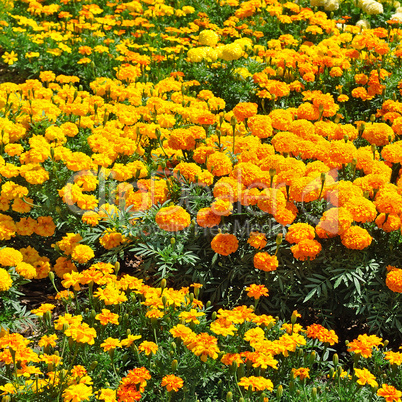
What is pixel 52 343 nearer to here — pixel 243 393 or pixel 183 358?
pixel 183 358

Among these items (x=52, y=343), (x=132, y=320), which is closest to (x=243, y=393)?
(x=132, y=320)

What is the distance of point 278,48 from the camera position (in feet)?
18.6

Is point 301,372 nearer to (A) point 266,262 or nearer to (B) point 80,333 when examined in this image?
(A) point 266,262

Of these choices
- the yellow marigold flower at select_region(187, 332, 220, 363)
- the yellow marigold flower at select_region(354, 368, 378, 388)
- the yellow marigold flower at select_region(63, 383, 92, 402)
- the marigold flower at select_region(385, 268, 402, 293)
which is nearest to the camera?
the yellow marigold flower at select_region(63, 383, 92, 402)

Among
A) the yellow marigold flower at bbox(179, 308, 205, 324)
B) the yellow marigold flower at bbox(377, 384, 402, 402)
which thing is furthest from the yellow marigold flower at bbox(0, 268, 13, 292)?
the yellow marigold flower at bbox(377, 384, 402, 402)

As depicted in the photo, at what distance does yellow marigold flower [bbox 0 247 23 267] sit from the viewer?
10.5 ft

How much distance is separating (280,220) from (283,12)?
4.44 m

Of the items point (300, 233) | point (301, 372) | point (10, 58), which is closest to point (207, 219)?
point (300, 233)

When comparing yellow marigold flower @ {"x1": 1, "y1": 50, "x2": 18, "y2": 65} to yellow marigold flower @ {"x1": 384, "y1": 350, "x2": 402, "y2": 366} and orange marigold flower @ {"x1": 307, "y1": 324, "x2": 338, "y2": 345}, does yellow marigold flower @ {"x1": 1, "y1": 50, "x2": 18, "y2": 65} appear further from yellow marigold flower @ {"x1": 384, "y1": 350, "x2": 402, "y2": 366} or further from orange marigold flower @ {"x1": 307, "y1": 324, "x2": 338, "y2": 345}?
yellow marigold flower @ {"x1": 384, "y1": 350, "x2": 402, "y2": 366}

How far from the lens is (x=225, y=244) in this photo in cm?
323

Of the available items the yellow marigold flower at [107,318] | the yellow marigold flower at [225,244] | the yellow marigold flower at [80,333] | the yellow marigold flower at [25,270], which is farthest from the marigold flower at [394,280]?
the yellow marigold flower at [25,270]

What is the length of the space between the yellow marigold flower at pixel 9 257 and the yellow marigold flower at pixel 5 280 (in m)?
0.09

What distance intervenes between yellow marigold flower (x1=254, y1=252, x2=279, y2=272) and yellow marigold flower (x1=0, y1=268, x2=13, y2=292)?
136 cm

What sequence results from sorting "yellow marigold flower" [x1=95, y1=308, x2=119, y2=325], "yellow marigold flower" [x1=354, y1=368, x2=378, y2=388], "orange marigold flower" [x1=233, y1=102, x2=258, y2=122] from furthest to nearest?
"orange marigold flower" [x1=233, y1=102, x2=258, y2=122] → "yellow marigold flower" [x1=95, y1=308, x2=119, y2=325] → "yellow marigold flower" [x1=354, y1=368, x2=378, y2=388]
